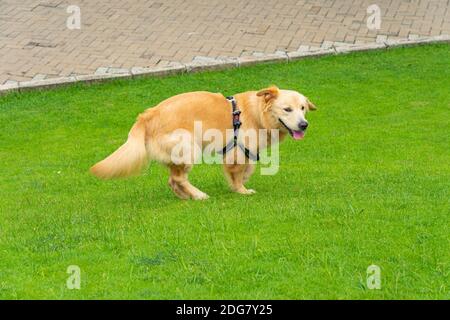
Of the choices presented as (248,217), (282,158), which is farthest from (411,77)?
(248,217)

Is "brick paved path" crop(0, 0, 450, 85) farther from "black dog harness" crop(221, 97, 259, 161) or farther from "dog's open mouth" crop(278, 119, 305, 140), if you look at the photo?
"dog's open mouth" crop(278, 119, 305, 140)

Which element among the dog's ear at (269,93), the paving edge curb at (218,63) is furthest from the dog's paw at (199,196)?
the paving edge curb at (218,63)

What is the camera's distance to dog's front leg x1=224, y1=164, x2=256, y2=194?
9023 millimetres

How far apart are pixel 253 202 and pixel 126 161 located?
3.74ft

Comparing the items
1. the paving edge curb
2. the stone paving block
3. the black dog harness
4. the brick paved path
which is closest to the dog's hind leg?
the black dog harness

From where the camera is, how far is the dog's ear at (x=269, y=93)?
28.6ft

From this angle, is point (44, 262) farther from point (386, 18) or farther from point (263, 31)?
point (386, 18)

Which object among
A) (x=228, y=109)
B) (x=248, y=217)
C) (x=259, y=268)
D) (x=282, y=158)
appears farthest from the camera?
(x=282, y=158)

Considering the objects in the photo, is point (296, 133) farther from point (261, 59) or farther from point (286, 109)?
point (261, 59)

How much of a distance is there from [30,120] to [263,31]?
189 inches

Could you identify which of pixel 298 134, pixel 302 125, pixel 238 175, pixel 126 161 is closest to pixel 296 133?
pixel 298 134

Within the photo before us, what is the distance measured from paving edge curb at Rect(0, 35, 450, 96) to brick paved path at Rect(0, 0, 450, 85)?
0.75 ft

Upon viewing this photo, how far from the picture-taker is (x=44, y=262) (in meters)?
6.76

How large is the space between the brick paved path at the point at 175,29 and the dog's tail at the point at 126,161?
6002mm
